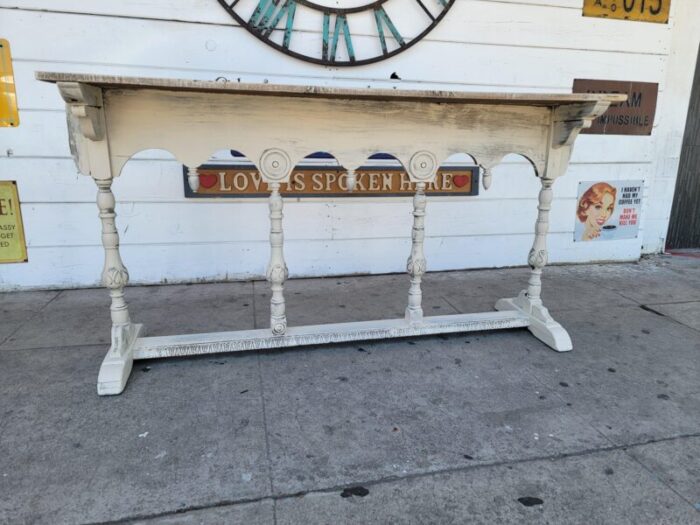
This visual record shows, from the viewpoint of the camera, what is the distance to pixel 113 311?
7.73ft

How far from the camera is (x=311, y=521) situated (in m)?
1.48

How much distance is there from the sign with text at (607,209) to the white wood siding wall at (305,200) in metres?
0.09

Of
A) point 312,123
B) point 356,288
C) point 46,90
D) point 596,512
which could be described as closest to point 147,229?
point 46,90

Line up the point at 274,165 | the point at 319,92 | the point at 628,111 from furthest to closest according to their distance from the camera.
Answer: the point at 628,111
the point at 274,165
the point at 319,92

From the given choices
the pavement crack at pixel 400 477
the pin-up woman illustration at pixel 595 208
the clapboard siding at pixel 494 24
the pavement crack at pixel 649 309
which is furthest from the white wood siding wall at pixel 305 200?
the pavement crack at pixel 400 477

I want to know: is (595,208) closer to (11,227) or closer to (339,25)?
(339,25)

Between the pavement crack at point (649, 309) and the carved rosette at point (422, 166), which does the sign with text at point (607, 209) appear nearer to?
the pavement crack at point (649, 309)

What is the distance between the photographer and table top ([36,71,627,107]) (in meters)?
1.89

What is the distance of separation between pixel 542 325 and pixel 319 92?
188cm

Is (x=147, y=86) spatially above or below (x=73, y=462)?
above

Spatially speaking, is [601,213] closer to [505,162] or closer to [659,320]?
[505,162]

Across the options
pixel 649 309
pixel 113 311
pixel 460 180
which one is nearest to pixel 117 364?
pixel 113 311

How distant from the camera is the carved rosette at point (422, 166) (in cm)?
249

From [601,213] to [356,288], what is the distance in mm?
2606
